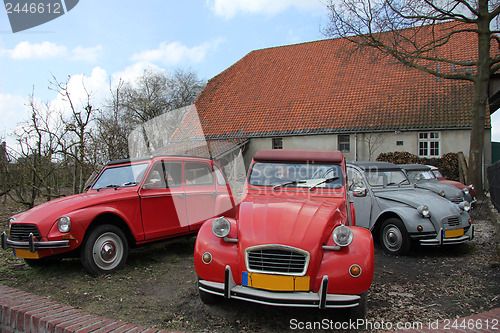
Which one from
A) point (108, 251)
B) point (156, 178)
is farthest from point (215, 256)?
point (156, 178)

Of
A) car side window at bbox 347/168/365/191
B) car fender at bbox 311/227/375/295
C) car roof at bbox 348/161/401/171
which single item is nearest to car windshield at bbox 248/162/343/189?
car fender at bbox 311/227/375/295

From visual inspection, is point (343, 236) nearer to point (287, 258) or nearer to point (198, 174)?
point (287, 258)

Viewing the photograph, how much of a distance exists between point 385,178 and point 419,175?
15.7ft

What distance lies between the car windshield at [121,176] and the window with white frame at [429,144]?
731 inches

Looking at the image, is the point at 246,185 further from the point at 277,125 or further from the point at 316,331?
the point at 277,125

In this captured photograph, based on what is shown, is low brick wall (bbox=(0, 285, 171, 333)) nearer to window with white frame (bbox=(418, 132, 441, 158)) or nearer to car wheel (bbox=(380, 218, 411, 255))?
car wheel (bbox=(380, 218, 411, 255))

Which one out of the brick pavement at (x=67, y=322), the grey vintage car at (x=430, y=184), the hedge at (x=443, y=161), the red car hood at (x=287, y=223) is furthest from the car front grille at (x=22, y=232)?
the hedge at (x=443, y=161)

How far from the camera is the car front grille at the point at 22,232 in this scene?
5.07 metres

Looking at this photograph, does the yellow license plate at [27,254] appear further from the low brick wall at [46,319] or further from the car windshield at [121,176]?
the car windshield at [121,176]

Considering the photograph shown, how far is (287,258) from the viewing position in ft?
12.0

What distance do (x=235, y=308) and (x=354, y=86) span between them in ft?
72.1

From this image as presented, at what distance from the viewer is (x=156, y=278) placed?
17.7 ft

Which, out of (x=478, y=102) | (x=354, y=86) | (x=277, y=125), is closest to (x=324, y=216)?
(x=478, y=102)

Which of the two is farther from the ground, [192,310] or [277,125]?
[277,125]
